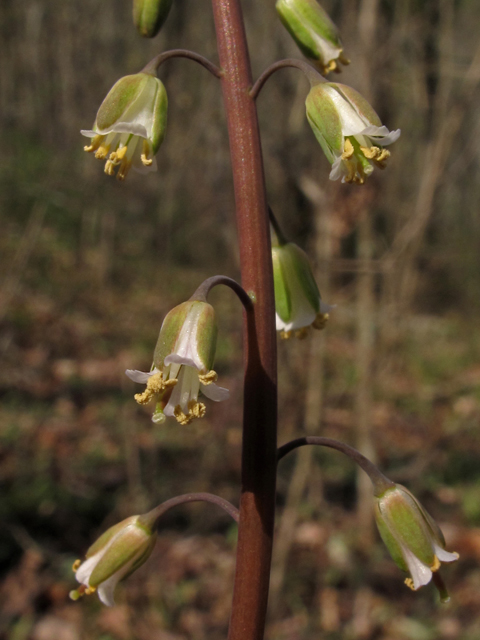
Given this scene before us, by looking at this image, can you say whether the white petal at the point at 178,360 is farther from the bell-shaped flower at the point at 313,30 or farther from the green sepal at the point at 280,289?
the bell-shaped flower at the point at 313,30

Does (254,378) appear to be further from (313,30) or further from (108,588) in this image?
(313,30)

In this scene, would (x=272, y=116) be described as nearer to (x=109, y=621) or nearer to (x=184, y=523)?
(x=184, y=523)

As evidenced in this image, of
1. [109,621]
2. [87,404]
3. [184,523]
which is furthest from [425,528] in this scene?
[87,404]

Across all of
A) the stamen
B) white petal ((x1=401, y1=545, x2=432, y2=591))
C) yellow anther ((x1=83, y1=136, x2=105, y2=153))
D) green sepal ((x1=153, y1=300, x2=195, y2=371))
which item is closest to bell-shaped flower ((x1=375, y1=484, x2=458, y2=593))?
white petal ((x1=401, y1=545, x2=432, y2=591))

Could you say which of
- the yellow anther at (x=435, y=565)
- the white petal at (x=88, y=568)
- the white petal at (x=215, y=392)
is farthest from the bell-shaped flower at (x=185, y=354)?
the yellow anther at (x=435, y=565)

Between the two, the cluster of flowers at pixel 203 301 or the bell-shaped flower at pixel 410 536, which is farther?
the bell-shaped flower at pixel 410 536

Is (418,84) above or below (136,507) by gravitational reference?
above
